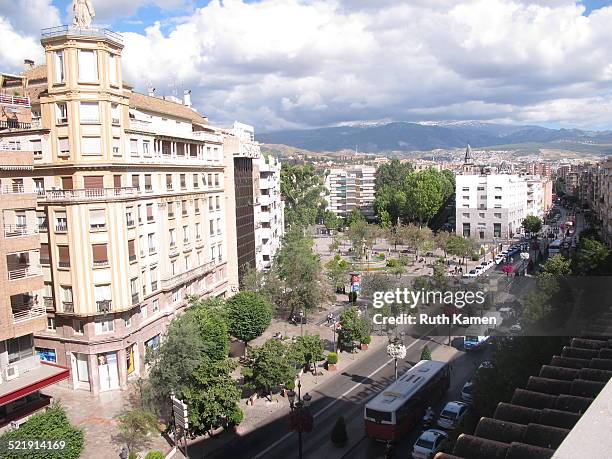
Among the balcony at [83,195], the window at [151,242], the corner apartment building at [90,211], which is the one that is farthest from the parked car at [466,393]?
the balcony at [83,195]

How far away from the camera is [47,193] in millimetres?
27266

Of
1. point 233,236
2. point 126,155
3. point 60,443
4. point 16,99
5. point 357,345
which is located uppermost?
point 16,99

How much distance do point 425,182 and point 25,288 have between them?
74.9 metres

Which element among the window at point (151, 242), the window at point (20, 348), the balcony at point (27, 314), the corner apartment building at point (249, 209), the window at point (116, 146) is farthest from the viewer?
the corner apartment building at point (249, 209)

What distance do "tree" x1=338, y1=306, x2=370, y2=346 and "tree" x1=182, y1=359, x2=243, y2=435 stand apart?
11060mm

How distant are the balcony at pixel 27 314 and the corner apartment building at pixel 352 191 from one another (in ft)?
349

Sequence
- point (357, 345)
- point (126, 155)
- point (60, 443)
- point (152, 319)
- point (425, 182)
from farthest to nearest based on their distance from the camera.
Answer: point (425, 182)
point (357, 345)
point (152, 319)
point (126, 155)
point (60, 443)

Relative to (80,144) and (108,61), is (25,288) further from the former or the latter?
(108,61)

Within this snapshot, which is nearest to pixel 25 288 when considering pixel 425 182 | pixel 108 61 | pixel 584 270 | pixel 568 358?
pixel 108 61

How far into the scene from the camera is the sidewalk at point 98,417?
2222cm

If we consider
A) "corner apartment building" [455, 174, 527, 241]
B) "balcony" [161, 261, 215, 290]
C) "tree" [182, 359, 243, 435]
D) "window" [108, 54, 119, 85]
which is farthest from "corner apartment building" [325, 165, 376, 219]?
"tree" [182, 359, 243, 435]

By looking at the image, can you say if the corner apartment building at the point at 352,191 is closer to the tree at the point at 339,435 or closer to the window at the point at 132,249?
the window at the point at 132,249

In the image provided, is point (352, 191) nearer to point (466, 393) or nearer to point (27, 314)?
point (466, 393)

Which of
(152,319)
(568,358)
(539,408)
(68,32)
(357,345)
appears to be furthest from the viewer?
(357,345)
